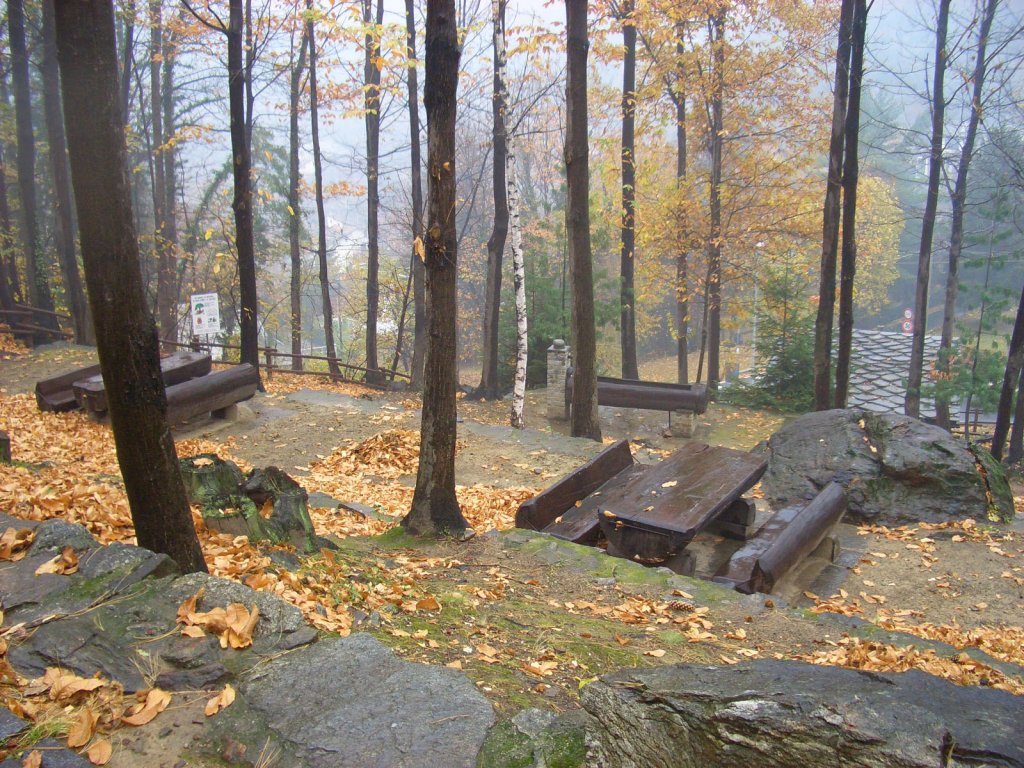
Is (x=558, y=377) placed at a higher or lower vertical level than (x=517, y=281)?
lower

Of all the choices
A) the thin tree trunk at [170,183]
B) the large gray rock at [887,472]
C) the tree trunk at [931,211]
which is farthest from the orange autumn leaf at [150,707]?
the thin tree trunk at [170,183]

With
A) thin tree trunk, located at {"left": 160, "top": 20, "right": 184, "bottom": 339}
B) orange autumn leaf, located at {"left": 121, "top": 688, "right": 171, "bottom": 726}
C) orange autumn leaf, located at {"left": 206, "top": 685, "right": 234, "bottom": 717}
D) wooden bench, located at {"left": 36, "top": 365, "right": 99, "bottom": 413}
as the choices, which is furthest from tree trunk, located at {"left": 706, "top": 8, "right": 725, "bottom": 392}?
orange autumn leaf, located at {"left": 121, "top": 688, "right": 171, "bottom": 726}

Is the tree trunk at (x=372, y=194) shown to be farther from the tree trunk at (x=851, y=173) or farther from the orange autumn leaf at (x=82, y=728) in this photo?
the orange autumn leaf at (x=82, y=728)

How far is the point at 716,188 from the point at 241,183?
547 inches

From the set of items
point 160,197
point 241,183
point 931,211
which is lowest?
point 241,183

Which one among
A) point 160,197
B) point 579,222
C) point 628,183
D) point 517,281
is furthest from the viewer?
point 160,197

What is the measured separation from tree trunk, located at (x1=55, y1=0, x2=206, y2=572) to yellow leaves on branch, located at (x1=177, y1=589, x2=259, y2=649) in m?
0.71

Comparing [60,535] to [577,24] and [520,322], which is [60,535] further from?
[520,322]

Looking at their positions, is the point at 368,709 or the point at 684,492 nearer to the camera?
the point at 368,709

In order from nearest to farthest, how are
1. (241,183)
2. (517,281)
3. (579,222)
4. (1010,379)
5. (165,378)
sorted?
1. (579,222)
2. (165,378)
3. (241,183)
4. (1010,379)
5. (517,281)

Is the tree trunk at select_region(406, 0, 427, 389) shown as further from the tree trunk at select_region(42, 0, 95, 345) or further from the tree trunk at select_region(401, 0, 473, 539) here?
the tree trunk at select_region(401, 0, 473, 539)

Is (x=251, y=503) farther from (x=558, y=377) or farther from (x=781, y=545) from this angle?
(x=558, y=377)

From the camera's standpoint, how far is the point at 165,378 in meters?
11.7

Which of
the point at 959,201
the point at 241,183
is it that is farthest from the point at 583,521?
the point at 959,201
